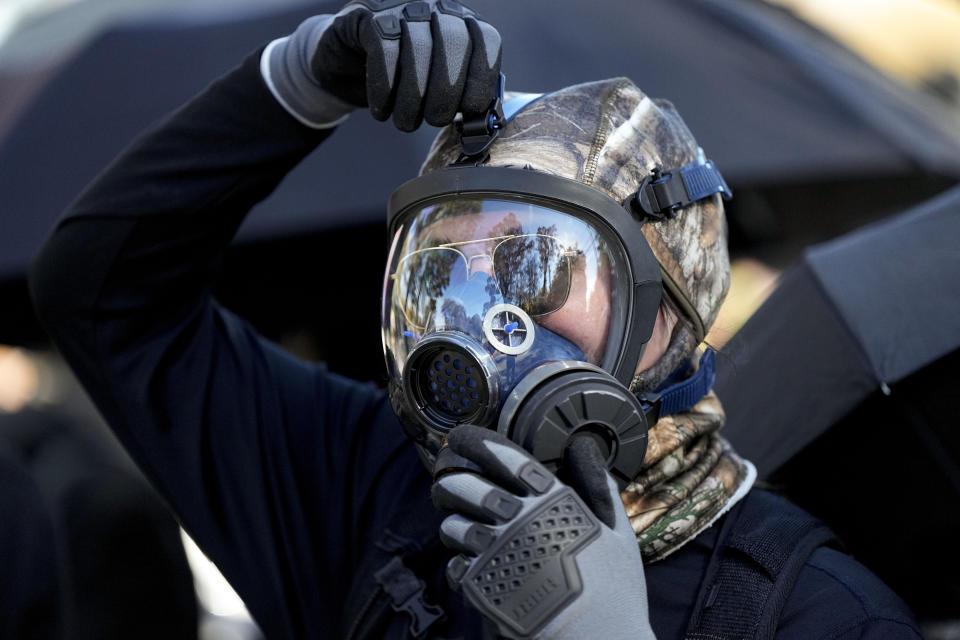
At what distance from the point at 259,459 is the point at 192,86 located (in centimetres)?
256

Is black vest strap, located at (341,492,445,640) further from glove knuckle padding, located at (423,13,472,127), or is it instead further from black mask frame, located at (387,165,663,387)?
glove knuckle padding, located at (423,13,472,127)

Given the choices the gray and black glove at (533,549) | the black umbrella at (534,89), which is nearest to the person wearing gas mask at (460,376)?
the gray and black glove at (533,549)

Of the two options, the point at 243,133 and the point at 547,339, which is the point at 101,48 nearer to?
the point at 243,133

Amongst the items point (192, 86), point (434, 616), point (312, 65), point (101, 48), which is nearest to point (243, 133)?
point (312, 65)

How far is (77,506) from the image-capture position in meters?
2.61

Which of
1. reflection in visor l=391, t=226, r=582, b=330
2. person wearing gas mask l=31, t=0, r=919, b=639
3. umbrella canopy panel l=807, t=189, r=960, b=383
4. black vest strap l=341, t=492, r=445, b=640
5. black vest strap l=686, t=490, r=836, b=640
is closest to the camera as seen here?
person wearing gas mask l=31, t=0, r=919, b=639

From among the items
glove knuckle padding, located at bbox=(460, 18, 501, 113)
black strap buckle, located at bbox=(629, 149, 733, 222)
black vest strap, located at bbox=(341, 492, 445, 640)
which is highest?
glove knuckle padding, located at bbox=(460, 18, 501, 113)

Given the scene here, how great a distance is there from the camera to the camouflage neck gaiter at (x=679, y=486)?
75.4 inches

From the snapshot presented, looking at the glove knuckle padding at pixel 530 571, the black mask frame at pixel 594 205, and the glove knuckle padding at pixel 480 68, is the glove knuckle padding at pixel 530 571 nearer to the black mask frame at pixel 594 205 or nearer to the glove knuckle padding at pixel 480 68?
the black mask frame at pixel 594 205

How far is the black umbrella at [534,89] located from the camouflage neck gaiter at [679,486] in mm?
2191

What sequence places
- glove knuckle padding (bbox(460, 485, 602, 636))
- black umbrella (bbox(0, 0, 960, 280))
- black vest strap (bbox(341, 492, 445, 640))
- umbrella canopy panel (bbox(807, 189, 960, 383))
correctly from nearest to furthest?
glove knuckle padding (bbox(460, 485, 602, 636))
black vest strap (bbox(341, 492, 445, 640))
umbrella canopy panel (bbox(807, 189, 960, 383))
black umbrella (bbox(0, 0, 960, 280))

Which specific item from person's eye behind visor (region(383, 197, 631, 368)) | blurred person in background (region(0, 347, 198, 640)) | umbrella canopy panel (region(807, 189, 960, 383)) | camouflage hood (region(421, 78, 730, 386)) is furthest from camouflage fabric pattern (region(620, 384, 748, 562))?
blurred person in background (region(0, 347, 198, 640))

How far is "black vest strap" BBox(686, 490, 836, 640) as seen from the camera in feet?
5.66

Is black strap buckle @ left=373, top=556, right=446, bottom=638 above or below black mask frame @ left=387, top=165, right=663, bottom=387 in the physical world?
below
